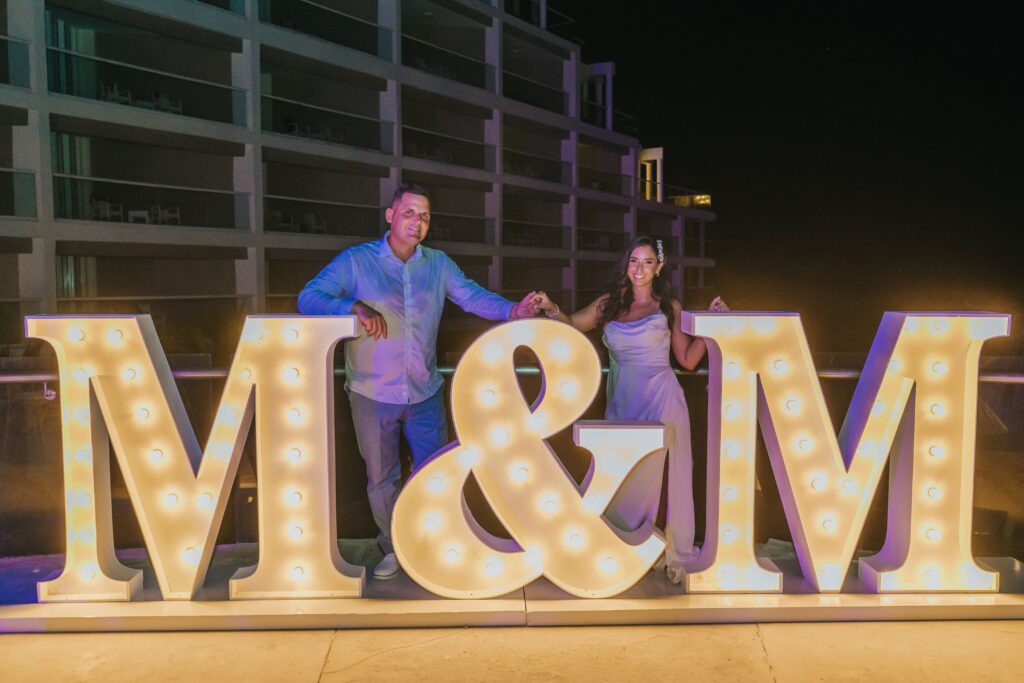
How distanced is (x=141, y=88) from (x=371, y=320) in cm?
1611

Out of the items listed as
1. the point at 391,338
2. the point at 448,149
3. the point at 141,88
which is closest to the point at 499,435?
the point at 391,338

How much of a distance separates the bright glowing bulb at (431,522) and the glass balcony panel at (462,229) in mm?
20378

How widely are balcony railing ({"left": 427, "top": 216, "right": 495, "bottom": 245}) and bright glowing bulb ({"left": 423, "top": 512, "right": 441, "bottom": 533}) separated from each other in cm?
2038

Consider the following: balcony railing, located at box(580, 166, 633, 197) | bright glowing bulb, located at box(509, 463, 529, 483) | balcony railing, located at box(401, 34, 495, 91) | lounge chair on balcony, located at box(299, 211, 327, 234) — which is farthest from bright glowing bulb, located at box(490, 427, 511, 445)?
balcony railing, located at box(580, 166, 633, 197)

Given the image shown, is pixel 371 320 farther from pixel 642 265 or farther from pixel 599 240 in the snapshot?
pixel 599 240

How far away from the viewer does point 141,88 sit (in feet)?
53.2

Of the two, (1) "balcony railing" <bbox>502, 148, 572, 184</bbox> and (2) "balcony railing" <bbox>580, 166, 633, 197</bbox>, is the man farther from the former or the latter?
(2) "balcony railing" <bbox>580, 166, 633, 197</bbox>

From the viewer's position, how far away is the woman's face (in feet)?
11.0

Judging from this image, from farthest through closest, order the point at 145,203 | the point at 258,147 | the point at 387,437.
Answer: the point at 258,147 → the point at 145,203 → the point at 387,437

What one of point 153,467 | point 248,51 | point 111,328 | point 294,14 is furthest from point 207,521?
point 294,14

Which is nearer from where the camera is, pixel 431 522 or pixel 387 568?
pixel 431 522

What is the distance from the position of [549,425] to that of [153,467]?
166 centimetres

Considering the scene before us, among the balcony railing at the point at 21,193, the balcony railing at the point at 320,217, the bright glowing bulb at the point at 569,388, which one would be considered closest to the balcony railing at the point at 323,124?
the balcony railing at the point at 320,217

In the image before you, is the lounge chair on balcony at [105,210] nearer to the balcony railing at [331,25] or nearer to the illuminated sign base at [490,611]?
the balcony railing at [331,25]
